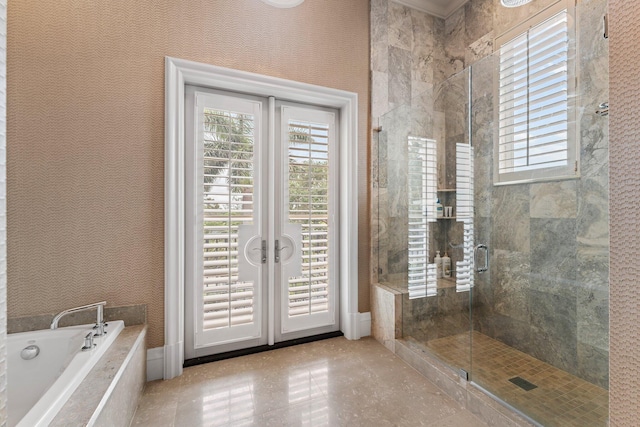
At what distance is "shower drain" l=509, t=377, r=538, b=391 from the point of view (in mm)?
1604

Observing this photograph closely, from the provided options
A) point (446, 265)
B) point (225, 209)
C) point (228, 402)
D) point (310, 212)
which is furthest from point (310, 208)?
point (228, 402)

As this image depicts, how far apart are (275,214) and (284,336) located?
990 mm

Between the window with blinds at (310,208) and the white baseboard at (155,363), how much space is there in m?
0.92

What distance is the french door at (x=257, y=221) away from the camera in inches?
82.2

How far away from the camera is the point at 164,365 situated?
188 cm

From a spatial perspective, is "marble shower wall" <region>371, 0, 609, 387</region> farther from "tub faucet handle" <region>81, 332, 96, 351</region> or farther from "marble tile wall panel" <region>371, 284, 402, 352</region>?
"tub faucet handle" <region>81, 332, 96, 351</region>

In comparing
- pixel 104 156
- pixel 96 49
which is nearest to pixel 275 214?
pixel 104 156

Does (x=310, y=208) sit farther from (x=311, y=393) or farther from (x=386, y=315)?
(x=311, y=393)

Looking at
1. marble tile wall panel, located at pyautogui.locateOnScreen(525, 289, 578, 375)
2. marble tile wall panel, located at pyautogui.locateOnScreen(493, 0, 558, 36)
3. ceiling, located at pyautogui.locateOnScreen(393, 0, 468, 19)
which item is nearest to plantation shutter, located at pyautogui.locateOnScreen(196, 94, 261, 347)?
ceiling, located at pyautogui.locateOnScreen(393, 0, 468, 19)

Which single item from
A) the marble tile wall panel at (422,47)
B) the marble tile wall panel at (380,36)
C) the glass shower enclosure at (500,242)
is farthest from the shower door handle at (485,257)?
the marble tile wall panel at (422,47)

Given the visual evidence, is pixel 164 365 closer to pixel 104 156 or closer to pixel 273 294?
pixel 273 294

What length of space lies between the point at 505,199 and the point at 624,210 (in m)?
1.57

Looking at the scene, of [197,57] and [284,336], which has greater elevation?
[197,57]

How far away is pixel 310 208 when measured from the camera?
240 centimetres
